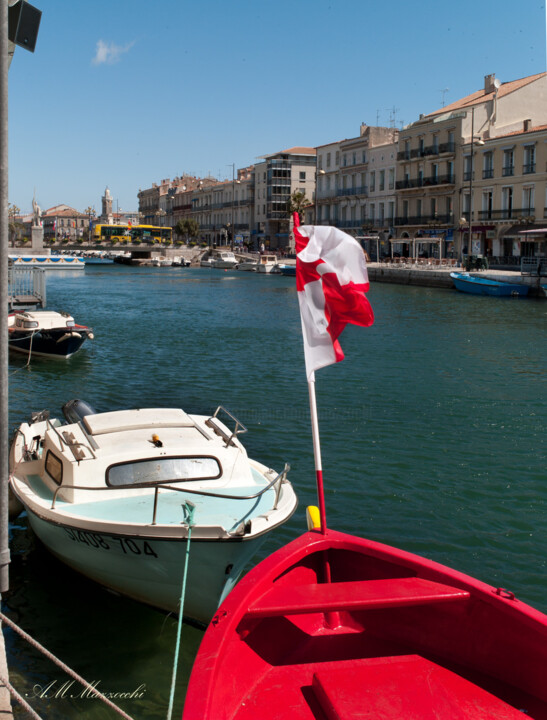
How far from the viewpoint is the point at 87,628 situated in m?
7.48

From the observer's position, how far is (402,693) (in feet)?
16.5

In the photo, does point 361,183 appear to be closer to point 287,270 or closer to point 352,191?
point 352,191

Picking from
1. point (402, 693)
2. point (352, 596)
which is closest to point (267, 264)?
point (352, 596)

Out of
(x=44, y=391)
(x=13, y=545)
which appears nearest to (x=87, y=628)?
(x=13, y=545)

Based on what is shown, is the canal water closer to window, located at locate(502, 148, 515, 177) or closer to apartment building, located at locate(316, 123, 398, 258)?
window, located at locate(502, 148, 515, 177)

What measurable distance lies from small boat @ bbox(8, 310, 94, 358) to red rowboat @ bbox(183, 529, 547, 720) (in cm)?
1836

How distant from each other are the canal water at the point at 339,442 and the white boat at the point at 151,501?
0.63m

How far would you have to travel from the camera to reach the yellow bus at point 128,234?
12431 cm

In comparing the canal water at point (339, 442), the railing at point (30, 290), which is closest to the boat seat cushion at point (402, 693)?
the canal water at point (339, 442)

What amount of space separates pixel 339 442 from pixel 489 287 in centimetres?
3786

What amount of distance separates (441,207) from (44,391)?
2208 inches

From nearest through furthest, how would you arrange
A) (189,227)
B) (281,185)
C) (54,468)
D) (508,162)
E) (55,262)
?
(54,468), (508,162), (55,262), (281,185), (189,227)

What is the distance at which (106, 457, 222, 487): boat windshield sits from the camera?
7955 mm

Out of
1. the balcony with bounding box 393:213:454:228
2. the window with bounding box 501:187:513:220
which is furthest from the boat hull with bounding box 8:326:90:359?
the balcony with bounding box 393:213:454:228
